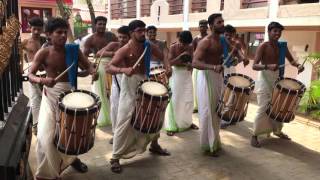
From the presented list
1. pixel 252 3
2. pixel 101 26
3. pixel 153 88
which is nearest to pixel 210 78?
pixel 153 88

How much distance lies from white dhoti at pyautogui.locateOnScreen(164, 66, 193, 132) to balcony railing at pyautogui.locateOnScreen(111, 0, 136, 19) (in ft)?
43.9

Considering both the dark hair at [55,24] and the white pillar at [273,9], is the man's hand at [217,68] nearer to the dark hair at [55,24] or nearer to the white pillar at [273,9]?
the dark hair at [55,24]

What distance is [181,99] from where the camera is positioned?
251 inches

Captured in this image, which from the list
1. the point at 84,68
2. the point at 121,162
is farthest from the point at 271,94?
the point at 84,68

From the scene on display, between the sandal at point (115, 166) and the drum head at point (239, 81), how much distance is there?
1.80 m

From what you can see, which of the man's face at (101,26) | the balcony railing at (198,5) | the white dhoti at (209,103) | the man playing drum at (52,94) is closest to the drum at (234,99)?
the white dhoti at (209,103)

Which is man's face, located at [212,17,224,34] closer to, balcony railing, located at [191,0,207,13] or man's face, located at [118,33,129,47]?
man's face, located at [118,33,129,47]

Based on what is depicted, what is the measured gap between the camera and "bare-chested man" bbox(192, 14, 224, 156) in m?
4.95

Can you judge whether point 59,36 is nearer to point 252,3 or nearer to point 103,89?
point 103,89

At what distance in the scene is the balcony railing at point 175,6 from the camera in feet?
47.4

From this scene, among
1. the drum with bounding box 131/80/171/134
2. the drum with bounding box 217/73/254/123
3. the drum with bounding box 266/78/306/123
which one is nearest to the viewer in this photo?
the drum with bounding box 131/80/171/134

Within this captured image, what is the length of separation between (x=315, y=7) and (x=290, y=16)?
755mm

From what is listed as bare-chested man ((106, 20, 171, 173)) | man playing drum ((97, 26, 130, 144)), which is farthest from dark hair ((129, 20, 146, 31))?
man playing drum ((97, 26, 130, 144))

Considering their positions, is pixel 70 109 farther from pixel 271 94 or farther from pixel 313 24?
pixel 313 24
